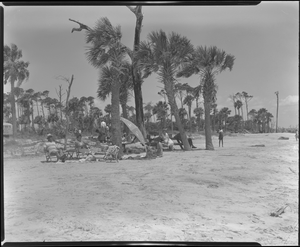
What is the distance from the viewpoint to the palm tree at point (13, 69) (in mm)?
3358

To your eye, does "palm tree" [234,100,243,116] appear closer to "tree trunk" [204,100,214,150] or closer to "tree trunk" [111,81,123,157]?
"tree trunk" [204,100,214,150]

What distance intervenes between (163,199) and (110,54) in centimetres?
285

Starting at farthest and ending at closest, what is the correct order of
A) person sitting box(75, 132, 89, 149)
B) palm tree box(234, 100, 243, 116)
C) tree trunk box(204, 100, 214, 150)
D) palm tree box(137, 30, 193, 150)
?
person sitting box(75, 132, 89, 149) → tree trunk box(204, 100, 214, 150) → palm tree box(137, 30, 193, 150) → palm tree box(234, 100, 243, 116)

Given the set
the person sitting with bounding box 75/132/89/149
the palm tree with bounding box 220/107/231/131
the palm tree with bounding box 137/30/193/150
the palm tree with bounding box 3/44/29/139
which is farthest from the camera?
the person sitting with bounding box 75/132/89/149

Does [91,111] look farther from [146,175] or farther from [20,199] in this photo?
[20,199]

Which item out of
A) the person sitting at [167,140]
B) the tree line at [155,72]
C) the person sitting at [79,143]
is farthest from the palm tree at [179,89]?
the person sitting at [79,143]

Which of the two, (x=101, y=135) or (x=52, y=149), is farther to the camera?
(x=101, y=135)

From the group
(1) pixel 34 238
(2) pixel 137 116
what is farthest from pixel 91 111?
(1) pixel 34 238

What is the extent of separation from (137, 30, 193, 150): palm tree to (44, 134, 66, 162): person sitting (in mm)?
2089

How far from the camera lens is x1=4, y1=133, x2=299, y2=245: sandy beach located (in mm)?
3107

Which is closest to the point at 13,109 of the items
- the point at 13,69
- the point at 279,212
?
the point at 13,69

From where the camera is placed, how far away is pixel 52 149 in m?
4.80

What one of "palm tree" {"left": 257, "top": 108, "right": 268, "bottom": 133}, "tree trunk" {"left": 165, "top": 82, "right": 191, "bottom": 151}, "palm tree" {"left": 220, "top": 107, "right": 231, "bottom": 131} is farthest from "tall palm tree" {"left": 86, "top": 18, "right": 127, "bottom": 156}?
"palm tree" {"left": 257, "top": 108, "right": 268, "bottom": 133}

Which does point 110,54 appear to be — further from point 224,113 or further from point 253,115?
point 253,115
